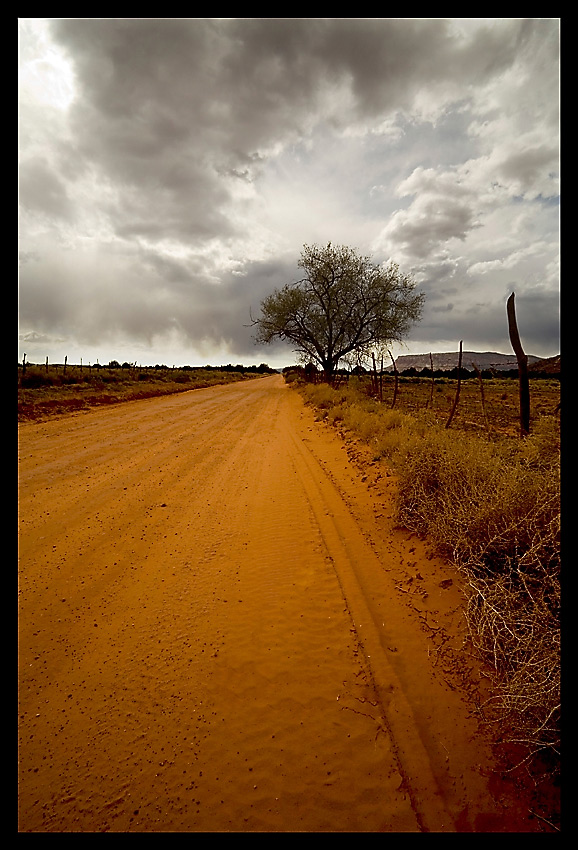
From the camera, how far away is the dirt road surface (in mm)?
1988

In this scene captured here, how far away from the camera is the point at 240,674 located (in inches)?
109

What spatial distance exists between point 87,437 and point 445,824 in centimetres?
1009

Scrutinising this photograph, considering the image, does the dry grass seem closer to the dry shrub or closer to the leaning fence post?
the dry shrub

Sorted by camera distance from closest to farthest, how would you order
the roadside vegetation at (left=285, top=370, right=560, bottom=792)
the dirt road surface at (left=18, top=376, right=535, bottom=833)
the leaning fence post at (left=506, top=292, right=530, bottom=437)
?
the dirt road surface at (left=18, top=376, right=535, bottom=833) → the roadside vegetation at (left=285, top=370, right=560, bottom=792) → the leaning fence post at (left=506, top=292, right=530, bottom=437)

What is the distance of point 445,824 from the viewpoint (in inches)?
74.3

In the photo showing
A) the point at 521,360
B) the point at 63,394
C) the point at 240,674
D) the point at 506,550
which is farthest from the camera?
the point at 63,394

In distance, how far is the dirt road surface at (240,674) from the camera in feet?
6.52

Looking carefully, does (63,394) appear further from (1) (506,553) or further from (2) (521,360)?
(1) (506,553)

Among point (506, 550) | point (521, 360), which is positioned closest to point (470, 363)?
point (521, 360)

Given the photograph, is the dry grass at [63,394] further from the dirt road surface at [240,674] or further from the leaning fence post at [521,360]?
the leaning fence post at [521,360]

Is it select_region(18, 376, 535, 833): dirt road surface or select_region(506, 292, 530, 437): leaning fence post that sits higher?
select_region(506, 292, 530, 437): leaning fence post

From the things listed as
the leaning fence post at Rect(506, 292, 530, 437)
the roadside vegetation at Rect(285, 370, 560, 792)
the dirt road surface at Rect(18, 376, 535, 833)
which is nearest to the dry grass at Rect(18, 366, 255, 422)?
the dirt road surface at Rect(18, 376, 535, 833)

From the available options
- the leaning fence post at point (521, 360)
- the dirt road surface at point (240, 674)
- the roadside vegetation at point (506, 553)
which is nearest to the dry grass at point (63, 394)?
the dirt road surface at point (240, 674)
